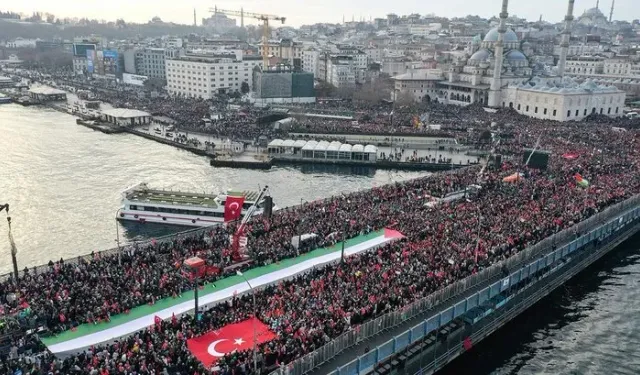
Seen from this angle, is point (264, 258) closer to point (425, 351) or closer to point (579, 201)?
point (425, 351)

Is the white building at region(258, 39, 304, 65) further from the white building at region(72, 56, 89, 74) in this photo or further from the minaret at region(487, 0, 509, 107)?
the minaret at region(487, 0, 509, 107)

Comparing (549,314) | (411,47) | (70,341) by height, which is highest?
(411,47)

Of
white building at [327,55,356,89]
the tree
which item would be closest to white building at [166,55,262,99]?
the tree

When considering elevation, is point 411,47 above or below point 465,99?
above

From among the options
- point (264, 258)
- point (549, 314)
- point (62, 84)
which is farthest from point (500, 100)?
point (62, 84)

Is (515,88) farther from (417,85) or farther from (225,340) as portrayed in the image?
(225,340)

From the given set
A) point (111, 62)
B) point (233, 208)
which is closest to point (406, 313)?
point (233, 208)

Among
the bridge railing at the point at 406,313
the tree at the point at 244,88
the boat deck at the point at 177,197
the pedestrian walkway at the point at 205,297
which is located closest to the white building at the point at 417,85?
the tree at the point at 244,88
